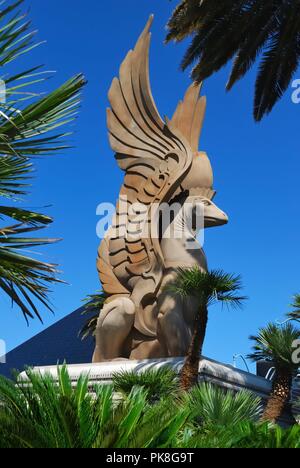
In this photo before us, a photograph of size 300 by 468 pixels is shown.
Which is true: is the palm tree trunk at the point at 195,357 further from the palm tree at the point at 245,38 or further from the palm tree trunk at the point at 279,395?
the palm tree at the point at 245,38

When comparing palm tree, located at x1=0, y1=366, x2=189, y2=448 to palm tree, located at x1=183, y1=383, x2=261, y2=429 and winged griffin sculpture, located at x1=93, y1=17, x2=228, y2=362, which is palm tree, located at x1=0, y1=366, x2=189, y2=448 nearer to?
palm tree, located at x1=183, y1=383, x2=261, y2=429

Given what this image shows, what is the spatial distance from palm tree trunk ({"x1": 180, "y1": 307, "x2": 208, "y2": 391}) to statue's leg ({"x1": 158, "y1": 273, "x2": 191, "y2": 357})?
80.3 inches

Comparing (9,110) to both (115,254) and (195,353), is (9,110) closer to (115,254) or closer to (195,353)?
(195,353)

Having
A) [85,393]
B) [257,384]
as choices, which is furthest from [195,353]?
[85,393]

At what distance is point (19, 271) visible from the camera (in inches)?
230

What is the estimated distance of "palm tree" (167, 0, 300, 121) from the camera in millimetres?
12781

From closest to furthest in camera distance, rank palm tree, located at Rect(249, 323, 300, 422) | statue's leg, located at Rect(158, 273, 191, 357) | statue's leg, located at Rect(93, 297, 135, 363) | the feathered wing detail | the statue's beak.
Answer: palm tree, located at Rect(249, 323, 300, 422)
statue's leg, located at Rect(158, 273, 191, 357)
statue's leg, located at Rect(93, 297, 135, 363)
the feathered wing detail
the statue's beak

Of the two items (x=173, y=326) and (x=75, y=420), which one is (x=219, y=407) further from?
(x=173, y=326)

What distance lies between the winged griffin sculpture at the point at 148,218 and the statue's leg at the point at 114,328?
18 mm

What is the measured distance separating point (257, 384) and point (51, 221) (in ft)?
23.2

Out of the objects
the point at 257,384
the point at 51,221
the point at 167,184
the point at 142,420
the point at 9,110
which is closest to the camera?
the point at 142,420

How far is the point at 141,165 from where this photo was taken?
46.6ft

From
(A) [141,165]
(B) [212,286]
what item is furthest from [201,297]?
(A) [141,165]

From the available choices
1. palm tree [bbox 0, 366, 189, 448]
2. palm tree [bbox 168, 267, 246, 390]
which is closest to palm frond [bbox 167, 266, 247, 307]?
palm tree [bbox 168, 267, 246, 390]
